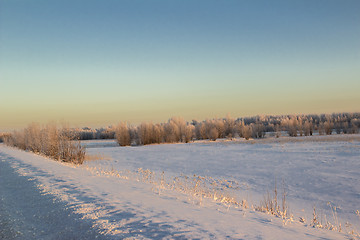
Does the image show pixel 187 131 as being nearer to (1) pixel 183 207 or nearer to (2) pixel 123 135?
(2) pixel 123 135

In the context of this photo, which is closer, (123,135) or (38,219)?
(38,219)

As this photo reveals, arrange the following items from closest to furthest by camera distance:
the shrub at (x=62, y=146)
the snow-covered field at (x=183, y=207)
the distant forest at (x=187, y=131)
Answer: the snow-covered field at (x=183, y=207), the shrub at (x=62, y=146), the distant forest at (x=187, y=131)

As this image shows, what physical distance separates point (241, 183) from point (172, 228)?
805 centimetres

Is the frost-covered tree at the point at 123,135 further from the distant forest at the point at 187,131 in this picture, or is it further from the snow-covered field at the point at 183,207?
the snow-covered field at the point at 183,207

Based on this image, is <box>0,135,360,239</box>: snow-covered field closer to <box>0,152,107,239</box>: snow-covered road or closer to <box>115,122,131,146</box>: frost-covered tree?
<box>0,152,107,239</box>: snow-covered road

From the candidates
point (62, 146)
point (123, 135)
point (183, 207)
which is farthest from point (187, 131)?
point (183, 207)

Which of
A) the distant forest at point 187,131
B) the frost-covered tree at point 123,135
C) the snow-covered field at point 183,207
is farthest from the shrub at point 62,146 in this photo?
the distant forest at point 187,131

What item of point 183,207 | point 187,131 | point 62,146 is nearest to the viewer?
point 183,207

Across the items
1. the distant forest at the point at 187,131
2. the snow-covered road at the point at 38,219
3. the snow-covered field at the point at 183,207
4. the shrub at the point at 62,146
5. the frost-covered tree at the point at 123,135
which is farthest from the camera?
the distant forest at the point at 187,131

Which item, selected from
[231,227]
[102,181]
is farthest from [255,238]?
[102,181]

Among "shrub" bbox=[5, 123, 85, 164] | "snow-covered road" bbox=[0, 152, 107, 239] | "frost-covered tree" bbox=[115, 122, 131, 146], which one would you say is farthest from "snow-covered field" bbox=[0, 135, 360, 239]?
"frost-covered tree" bbox=[115, 122, 131, 146]

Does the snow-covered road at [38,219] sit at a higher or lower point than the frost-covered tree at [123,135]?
lower

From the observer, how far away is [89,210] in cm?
497

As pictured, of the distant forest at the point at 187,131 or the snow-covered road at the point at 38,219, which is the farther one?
the distant forest at the point at 187,131
